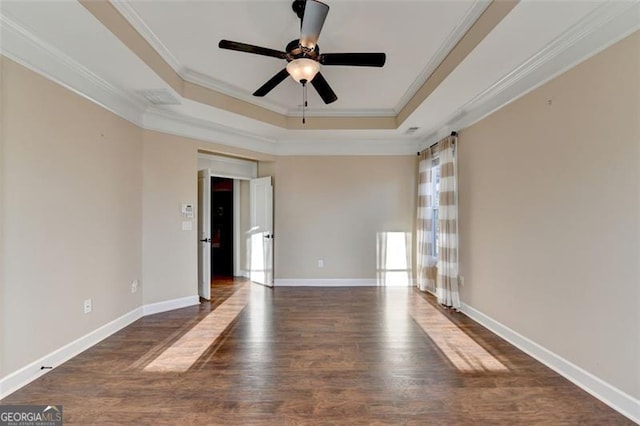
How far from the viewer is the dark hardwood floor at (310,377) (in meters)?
2.05

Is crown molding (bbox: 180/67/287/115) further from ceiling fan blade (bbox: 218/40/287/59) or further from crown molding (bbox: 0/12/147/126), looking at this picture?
ceiling fan blade (bbox: 218/40/287/59)

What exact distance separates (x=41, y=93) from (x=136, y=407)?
2.56 m

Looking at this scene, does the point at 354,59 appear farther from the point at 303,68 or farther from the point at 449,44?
the point at 449,44

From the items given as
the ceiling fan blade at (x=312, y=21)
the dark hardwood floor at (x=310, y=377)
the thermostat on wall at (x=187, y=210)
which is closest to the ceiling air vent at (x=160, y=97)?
the thermostat on wall at (x=187, y=210)

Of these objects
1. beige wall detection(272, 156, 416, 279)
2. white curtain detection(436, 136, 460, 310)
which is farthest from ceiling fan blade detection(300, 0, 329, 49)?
beige wall detection(272, 156, 416, 279)

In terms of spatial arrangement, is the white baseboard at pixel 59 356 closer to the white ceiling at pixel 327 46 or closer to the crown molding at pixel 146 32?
the white ceiling at pixel 327 46

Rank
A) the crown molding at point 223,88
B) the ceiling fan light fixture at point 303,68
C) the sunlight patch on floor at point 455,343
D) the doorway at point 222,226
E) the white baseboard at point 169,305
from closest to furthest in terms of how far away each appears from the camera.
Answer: the ceiling fan light fixture at point 303,68, the sunlight patch on floor at point 455,343, the crown molding at point 223,88, the white baseboard at point 169,305, the doorway at point 222,226

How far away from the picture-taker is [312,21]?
208cm

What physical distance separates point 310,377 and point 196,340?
4.64 ft

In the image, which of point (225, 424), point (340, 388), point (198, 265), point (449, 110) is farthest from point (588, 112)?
point (198, 265)

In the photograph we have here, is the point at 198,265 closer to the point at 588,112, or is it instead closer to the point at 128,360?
the point at 128,360

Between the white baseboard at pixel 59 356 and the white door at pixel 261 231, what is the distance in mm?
2283

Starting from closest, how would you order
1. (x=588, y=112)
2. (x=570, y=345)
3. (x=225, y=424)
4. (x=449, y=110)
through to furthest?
(x=225, y=424) < (x=588, y=112) < (x=570, y=345) < (x=449, y=110)

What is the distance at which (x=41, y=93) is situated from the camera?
8.32ft
